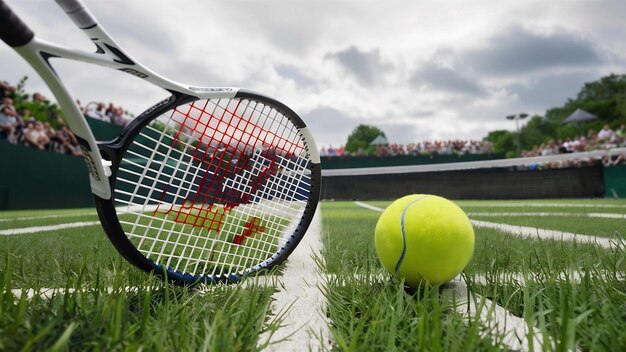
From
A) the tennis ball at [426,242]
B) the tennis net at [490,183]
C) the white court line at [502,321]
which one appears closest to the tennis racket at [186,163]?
the tennis ball at [426,242]

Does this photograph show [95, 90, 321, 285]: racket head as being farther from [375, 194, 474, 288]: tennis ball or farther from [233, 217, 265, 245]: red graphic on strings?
[375, 194, 474, 288]: tennis ball

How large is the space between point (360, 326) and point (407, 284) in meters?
0.76

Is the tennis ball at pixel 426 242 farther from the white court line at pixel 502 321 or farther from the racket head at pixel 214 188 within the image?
the racket head at pixel 214 188

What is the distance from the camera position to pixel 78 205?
1328 cm

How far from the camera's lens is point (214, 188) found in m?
2.21

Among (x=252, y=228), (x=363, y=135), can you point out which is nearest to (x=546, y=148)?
(x=252, y=228)

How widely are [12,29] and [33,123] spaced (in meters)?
13.0

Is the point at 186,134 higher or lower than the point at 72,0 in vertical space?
lower

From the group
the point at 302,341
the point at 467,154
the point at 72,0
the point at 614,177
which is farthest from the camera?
the point at 467,154

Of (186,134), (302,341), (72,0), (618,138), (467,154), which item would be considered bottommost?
(302,341)

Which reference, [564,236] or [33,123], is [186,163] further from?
[33,123]

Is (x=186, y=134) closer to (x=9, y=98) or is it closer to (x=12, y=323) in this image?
(x=12, y=323)

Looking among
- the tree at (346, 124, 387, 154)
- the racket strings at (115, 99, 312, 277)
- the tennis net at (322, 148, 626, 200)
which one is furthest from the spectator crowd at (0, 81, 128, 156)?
the tree at (346, 124, 387, 154)

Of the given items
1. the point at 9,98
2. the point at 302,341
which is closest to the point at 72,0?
the point at 302,341
